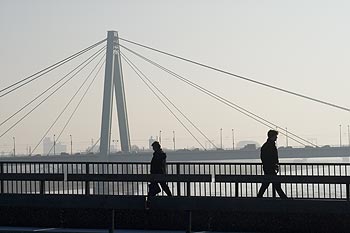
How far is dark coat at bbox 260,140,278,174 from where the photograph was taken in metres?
14.7

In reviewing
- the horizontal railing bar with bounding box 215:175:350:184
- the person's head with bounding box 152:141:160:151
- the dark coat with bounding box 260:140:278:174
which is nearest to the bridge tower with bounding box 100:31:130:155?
the person's head with bounding box 152:141:160:151

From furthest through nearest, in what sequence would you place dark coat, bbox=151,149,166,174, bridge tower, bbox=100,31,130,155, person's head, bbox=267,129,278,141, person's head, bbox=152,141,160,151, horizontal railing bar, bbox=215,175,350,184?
bridge tower, bbox=100,31,130,155 < person's head, bbox=152,141,160,151 < dark coat, bbox=151,149,166,174 < person's head, bbox=267,129,278,141 < horizontal railing bar, bbox=215,175,350,184

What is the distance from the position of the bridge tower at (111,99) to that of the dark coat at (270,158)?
195ft

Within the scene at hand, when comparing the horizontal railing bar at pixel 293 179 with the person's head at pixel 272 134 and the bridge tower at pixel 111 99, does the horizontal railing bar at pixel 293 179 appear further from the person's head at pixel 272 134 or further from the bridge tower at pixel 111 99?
the bridge tower at pixel 111 99

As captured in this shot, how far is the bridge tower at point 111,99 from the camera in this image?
244 feet

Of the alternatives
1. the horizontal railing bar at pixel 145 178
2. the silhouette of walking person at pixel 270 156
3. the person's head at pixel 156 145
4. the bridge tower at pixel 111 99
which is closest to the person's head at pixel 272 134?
the silhouette of walking person at pixel 270 156

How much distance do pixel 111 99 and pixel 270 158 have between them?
61.1 meters

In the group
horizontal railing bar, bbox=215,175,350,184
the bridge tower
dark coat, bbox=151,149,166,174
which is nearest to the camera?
horizontal railing bar, bbox=215,175,350,184

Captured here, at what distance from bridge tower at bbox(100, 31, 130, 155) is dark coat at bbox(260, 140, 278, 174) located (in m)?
59.5

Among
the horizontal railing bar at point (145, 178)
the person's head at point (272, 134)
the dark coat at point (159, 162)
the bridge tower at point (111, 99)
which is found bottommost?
the horizontal railing bar at point (145, 178)

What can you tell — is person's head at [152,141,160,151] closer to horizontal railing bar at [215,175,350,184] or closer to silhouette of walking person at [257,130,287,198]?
silhouette of walking person at [257,130,287,198]

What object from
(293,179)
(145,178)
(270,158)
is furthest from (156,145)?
(293,179)

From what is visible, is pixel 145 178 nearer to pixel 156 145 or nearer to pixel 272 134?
pixel 272 134

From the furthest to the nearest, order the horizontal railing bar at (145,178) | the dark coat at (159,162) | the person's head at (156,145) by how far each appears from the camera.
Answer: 1. the person's head at (156,145)
2. the dark coat at (159,162)
3. the horizontal railing bar at (145,178)
